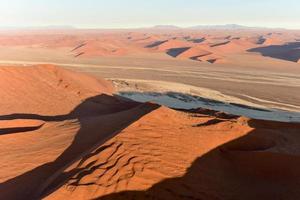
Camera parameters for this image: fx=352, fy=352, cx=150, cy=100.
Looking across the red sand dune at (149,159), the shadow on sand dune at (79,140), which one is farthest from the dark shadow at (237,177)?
the shadow on sand dune at (79,140)

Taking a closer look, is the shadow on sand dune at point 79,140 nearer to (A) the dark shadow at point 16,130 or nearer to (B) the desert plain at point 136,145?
(B) the desert plain at point 136,145

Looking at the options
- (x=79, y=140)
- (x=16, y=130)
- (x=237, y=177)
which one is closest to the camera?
(x=237, y=177)

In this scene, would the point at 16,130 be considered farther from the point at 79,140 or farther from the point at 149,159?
the point at 149,159

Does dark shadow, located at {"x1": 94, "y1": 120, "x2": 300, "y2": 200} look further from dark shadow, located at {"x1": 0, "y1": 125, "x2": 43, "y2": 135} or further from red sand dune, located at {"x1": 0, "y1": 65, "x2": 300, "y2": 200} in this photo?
dark shadow, located at {"x1": 0, "y1": 125, "x2": 43, "y2": 135}

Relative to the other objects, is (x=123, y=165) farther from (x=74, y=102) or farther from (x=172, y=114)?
(x=74, y=102)

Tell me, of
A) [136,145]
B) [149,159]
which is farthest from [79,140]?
[149,159]

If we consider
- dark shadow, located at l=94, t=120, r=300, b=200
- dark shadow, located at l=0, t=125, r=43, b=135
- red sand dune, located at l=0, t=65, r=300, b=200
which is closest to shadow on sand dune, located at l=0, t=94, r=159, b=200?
red sand dune, located at l=0, t=65, r=300, b=200
